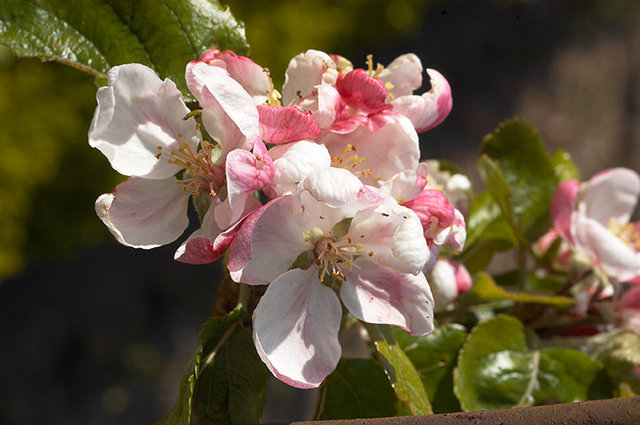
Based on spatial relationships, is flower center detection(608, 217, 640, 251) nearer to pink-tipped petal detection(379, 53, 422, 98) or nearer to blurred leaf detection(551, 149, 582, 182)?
blurred leaf detection(551, 149, 582, 182)

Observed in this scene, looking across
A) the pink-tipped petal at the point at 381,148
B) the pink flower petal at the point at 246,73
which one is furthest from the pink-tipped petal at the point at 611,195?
the pink flower petal at the point at 246,73

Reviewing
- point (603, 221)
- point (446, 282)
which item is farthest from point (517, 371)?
point (603, 221)

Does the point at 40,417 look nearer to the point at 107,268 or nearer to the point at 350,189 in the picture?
the point at 107,268

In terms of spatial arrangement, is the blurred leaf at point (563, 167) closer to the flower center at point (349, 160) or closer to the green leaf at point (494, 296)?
the green leaf at point (494, 296)

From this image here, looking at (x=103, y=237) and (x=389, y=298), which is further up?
(x=389, y=298)

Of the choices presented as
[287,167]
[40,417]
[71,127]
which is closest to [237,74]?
[287,167]

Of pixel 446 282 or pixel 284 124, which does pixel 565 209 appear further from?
pixel 284 124
